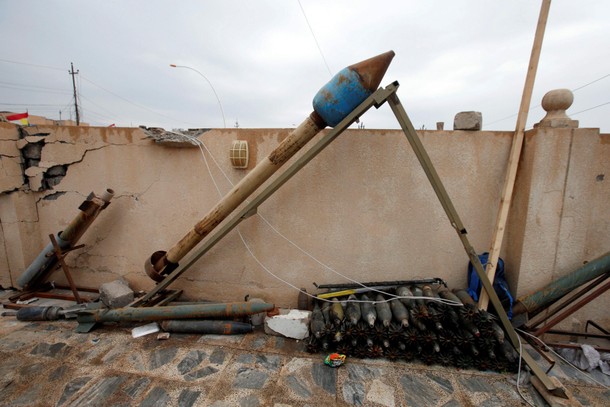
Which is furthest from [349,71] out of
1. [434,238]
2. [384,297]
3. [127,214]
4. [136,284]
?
[136,284]

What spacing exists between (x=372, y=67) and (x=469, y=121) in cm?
150

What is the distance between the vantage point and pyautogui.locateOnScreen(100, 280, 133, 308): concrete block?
9.93 ft

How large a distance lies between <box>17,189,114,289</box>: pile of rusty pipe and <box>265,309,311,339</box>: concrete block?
8.46ft

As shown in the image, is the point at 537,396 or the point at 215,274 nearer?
the point at 537,396

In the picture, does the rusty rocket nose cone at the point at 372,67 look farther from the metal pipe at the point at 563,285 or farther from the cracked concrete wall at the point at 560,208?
the metal pipe at the point at 563,285

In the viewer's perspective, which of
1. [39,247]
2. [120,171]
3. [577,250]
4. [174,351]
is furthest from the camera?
[39,247]

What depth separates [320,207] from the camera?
3.06 meters

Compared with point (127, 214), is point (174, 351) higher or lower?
lower

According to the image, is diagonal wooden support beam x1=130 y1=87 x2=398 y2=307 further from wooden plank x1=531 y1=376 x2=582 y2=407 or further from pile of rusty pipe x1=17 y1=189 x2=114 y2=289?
wooden plank x1=531 y1=376 x2=582 y2=407

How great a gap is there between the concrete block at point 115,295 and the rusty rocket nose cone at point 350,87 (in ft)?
10.9

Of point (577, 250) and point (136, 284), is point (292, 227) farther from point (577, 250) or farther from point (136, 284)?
point (577, 250)

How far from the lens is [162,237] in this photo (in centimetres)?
338

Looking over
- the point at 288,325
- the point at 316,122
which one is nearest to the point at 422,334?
the point at 288,325

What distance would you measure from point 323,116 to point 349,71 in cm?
44
